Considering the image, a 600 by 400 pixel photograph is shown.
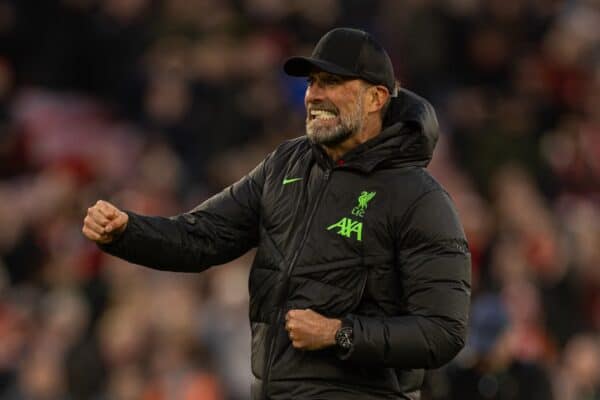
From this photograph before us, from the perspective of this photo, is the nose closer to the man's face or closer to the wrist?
the man's face

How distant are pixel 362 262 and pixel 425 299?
261 mm

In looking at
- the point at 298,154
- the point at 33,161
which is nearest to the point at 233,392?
the point at 33,161

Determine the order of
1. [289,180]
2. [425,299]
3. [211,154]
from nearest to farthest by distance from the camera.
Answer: [425,299]
[289,180]
[211,154]

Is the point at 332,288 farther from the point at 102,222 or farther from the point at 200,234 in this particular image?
the point at 102,222

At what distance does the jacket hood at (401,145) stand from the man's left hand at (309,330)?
613mm

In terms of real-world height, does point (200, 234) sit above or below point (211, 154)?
above

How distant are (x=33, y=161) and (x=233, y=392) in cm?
272

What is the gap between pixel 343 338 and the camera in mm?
5727

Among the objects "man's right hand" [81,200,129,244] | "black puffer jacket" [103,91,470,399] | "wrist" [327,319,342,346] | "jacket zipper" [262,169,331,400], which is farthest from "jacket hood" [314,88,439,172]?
"man's right hand" [81,200,129,244]

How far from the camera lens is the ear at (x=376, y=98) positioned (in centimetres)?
611

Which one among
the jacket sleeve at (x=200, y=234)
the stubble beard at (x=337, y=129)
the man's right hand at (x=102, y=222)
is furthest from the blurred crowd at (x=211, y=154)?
the man's right hand at (x=102, y=222)

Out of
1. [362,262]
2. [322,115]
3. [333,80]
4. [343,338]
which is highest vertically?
[333,80]

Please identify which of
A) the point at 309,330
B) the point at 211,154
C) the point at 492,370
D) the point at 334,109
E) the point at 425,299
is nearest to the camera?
the point at 309,330

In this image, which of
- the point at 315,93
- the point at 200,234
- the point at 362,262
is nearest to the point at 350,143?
the point at 315,93
